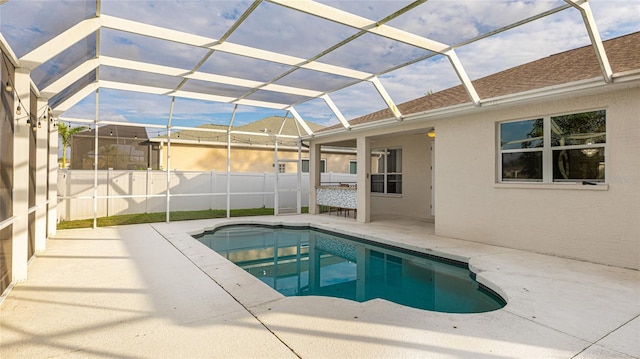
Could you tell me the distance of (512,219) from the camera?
6.66m

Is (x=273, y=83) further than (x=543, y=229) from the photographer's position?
Yes

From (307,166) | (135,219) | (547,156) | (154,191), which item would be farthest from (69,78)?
(307,166)

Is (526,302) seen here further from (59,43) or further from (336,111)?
(336,111)

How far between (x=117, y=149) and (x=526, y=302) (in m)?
18.8

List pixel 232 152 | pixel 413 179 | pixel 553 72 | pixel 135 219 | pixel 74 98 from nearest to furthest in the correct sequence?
pixel 553 72 → pixel 74 98 → pixel 135 219 → pixel 413 179 → pixel 232 152

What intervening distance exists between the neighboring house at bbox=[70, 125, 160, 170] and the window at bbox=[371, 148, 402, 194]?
38.2ft

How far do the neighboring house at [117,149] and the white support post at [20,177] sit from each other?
12545 mm

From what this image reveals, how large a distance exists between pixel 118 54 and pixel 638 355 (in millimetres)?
8352

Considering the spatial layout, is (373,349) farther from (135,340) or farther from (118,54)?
(118,54)

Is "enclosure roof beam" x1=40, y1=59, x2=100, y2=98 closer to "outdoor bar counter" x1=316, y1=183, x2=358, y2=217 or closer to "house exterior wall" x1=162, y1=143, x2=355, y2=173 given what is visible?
"outdoor bar counter" x1=316, y1=183, x2=358, y2=217

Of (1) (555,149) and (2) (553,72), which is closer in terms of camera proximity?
(1) (555,149)

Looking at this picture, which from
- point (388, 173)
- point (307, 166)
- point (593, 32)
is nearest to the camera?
point (593, 32)

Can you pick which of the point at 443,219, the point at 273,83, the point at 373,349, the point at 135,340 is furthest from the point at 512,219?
the point at 135,340

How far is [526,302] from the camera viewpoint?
377 cm
